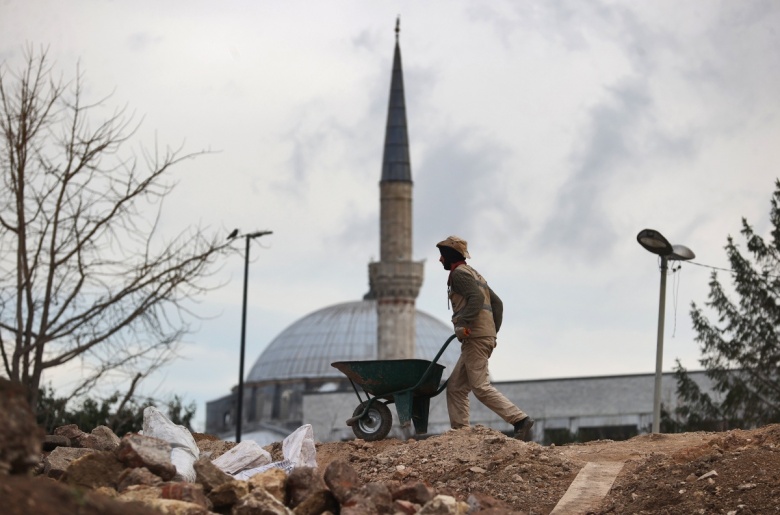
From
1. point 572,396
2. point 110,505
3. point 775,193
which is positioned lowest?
point 110,505

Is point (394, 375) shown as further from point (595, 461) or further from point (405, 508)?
point (405, 508)

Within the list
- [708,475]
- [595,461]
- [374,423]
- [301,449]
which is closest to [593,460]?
[595,461]

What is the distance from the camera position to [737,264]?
36.9m

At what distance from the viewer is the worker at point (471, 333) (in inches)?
471

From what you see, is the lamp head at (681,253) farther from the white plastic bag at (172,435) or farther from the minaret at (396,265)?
the minaret at (396,265)

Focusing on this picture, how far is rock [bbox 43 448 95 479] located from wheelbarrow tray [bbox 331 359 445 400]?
2519mm

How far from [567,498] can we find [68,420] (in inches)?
718

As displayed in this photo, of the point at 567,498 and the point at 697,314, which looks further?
the point at 697,314

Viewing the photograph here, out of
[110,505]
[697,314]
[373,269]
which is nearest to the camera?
[110,505]

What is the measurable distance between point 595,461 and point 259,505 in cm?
385

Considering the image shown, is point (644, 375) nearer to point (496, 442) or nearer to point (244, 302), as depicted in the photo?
point (244, 302)

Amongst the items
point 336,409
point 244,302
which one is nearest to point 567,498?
point 244,302

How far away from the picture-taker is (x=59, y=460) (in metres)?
10.7

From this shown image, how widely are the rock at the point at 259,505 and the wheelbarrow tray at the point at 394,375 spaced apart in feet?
11.9
